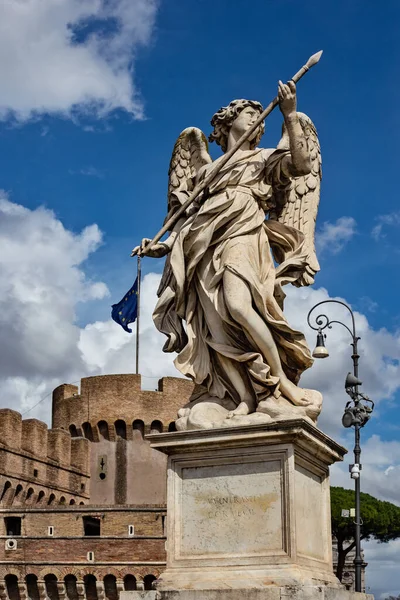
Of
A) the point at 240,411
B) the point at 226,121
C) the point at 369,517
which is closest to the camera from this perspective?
the point at 240,411

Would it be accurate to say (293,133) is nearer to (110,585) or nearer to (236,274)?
(236,274)

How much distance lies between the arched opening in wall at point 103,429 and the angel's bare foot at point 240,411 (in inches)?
1611

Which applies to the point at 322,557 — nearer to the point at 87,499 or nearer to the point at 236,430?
the point at 236,430

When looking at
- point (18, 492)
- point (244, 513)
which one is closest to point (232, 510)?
point (244, 513)

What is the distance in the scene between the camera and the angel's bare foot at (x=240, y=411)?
533cm

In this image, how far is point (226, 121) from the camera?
19.9 ft

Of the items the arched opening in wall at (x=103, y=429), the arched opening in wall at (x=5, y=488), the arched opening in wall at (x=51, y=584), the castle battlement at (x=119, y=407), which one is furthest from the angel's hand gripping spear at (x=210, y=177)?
the arched opening in wall at (x=103, y=429)

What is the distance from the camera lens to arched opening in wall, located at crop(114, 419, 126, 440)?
45625 millimetres


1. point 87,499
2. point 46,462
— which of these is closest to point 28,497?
point 46,462

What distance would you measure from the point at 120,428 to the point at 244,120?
40.8 metres

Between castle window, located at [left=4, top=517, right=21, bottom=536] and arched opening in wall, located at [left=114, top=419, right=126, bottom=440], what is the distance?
10.1 meters

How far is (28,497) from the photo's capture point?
40875 millimetres

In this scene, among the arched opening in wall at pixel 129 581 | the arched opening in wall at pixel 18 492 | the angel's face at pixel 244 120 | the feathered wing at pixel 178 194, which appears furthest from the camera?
the arched opening in wall at pixel 18 492

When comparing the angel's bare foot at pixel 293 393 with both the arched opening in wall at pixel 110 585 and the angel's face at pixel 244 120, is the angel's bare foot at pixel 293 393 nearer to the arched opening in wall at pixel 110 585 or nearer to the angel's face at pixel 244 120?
the angel's face at pixel 244 120
